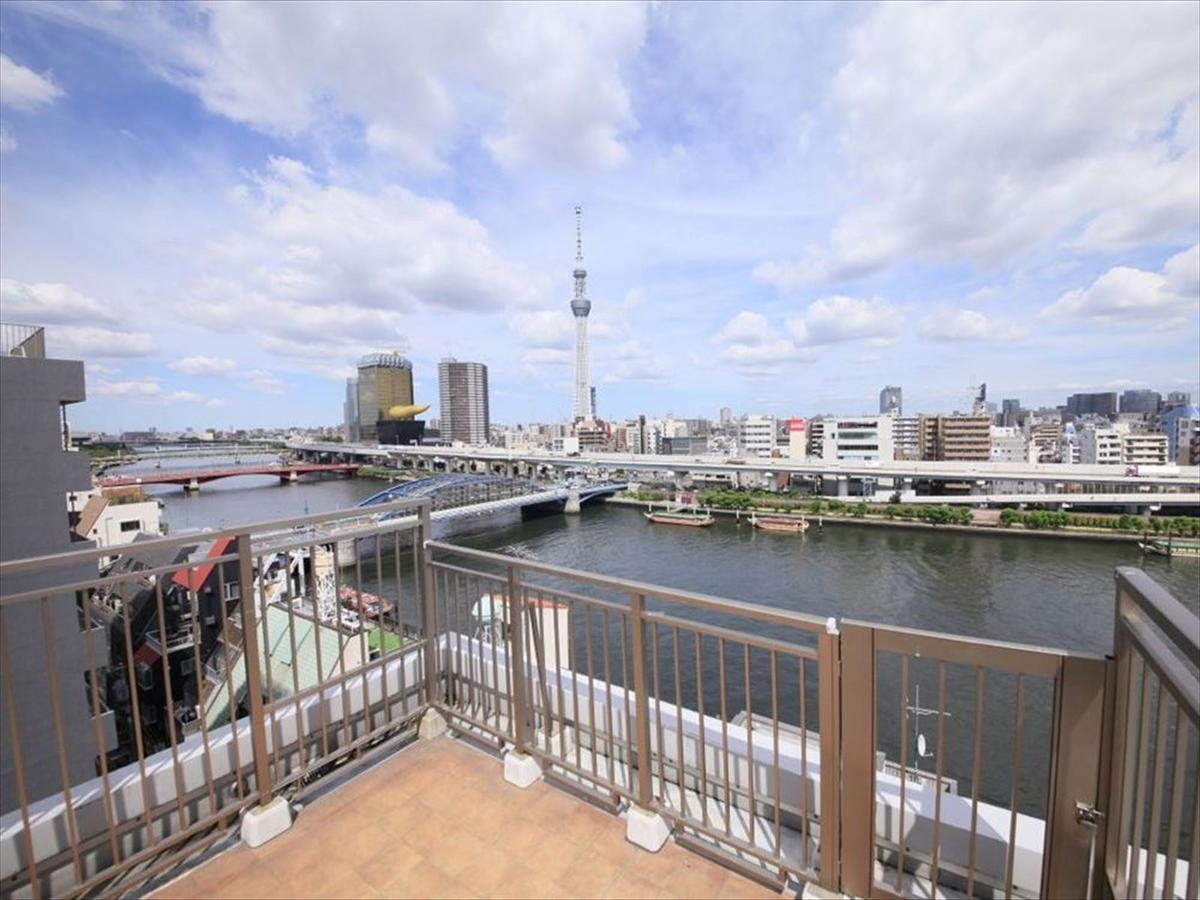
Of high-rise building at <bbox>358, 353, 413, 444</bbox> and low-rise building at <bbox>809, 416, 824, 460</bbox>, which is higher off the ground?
high-rise building at <bbox>358, 353, 413, 444</bbox>

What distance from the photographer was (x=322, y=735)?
215 cm

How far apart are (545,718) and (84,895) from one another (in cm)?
137

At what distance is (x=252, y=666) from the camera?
1.85 meters

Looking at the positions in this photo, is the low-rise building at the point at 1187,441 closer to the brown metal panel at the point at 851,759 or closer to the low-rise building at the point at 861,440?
the low-rise building at the point at 861,440

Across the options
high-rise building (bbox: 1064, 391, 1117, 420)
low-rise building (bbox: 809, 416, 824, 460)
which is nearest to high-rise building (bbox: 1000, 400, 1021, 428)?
high-rise building (bbox: 1064, 391, 1117, 420)

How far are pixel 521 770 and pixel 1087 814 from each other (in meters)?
1.67

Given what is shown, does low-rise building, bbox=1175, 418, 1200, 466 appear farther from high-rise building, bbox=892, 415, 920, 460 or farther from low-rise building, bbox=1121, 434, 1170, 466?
high-rise building, bbox=892, 415, 920, 460

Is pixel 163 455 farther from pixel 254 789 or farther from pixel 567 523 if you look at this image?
pixel 254 789

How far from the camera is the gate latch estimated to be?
1142 millimetres

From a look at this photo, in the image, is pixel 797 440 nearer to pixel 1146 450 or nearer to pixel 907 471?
pixel 907 471

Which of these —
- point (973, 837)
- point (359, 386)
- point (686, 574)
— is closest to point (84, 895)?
point (973, 837)

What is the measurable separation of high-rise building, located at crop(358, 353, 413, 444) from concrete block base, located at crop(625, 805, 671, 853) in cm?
8777

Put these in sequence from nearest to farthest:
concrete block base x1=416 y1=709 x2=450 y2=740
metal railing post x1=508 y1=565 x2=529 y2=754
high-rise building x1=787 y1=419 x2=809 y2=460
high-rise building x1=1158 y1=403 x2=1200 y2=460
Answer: metal railing post x1=508 y1=565 x2=529 y2=754 < concrete block base x1=416 y1=709 x2=450 y2=740 < high-rise building x1=1158 y1=403 x2=1200 y2=460 < high-rise building x1=787 y1=419 x2=809 y2=460

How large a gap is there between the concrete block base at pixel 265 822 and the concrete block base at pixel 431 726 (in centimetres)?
60
